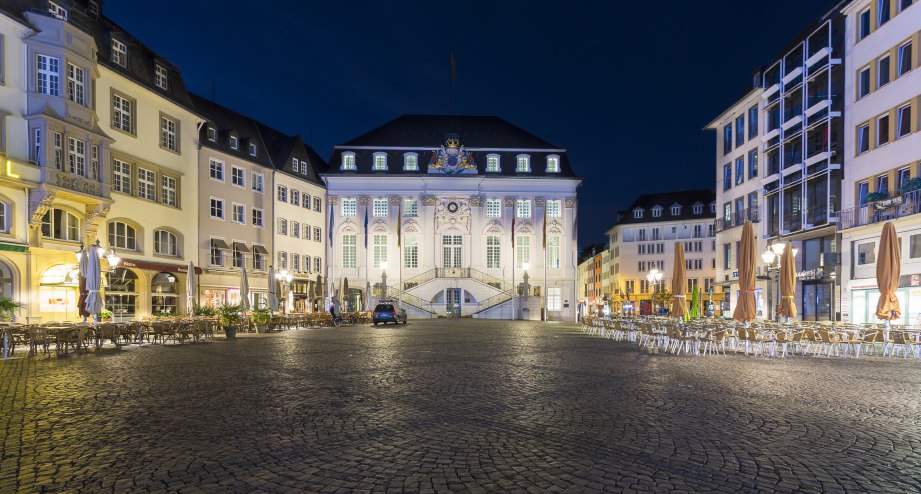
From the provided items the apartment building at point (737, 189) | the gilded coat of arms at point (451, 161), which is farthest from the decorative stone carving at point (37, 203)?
the apartment building at point (737, 189)

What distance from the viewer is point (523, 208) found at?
196 ft

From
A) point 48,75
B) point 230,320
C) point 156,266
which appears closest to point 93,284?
point 230,320

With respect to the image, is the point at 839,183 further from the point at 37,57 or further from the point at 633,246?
the point at 633,246

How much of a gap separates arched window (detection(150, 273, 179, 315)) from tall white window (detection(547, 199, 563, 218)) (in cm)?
3594

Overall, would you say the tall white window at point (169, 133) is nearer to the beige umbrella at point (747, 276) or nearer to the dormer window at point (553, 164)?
the beige umbrella at point (747, 276)

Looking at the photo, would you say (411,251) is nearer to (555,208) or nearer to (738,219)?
(555,208)

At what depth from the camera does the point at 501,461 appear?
6379 millimetres

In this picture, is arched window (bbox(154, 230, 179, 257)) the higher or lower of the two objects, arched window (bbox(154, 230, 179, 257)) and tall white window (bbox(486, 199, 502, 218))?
the lower

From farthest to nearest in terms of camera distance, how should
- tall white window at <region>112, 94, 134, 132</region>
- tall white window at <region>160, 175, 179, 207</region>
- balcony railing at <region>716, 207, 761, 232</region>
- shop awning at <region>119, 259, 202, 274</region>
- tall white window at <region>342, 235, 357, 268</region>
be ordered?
1. tall white window at <region>342, 235, 357, 268</region>
2. balcony railing at <region>716, 207, 761, 232</region>
3. tall white window at <region>160, 175, 179, 207</region>
4. shop awning at <region>119, 259, 202, 274</region>
5. tall white window at <region>112, 94, 134, 132</region>

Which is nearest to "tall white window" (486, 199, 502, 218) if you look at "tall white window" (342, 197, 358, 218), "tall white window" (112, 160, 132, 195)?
"tall white window" (342, 197, 358, 218)

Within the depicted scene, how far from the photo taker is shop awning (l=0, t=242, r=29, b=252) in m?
23.8

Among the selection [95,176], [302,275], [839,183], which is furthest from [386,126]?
[839,183]

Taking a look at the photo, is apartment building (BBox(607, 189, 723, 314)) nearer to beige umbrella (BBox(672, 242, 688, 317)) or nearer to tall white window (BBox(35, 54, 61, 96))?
beige umbrella (BBox(672, 242, 688, 317))

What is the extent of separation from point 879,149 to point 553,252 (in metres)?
33.0
